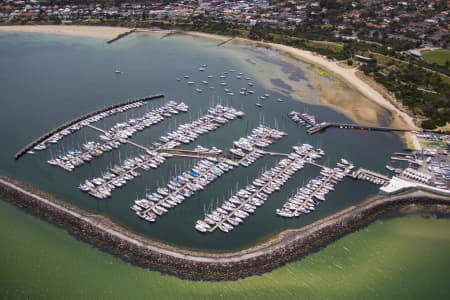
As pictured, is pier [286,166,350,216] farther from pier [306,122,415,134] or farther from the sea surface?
pier [306,122,415,134]

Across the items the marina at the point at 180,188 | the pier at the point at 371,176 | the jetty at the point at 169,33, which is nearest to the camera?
the marina at the point at 180,188

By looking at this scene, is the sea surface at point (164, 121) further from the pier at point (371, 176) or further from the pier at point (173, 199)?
the pier at point (371, 176)

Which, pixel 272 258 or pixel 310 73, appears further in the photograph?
pixel 310 73

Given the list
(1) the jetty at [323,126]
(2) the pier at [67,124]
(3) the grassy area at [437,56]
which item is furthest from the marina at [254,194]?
(3) the grassy area at [437,56]

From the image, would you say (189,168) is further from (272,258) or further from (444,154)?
(444,154)

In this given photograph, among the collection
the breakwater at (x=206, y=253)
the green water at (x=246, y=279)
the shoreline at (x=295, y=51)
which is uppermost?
the shoreline at (x=295, y=51)

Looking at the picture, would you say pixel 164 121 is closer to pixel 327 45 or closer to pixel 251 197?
pixel 251 197

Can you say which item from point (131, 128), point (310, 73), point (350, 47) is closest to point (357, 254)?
point (131, 128)
